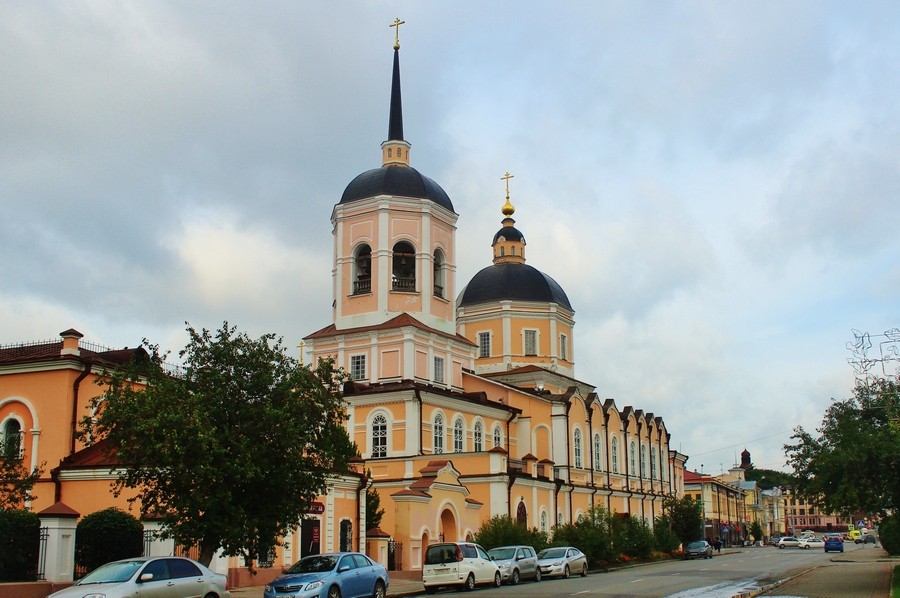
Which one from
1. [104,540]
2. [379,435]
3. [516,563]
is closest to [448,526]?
[379,435]

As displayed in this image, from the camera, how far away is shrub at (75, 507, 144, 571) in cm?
2688

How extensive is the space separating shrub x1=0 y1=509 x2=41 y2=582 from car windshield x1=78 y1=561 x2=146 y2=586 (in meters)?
6.36

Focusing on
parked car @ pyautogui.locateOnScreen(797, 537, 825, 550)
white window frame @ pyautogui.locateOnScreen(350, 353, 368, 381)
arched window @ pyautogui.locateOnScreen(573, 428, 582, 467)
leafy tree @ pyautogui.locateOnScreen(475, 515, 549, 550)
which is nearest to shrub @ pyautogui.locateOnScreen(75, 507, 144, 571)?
leafy tree @ pyautogui.locateOnScreen(475, 515, 549, 550)

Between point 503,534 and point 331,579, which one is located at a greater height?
point 503,534

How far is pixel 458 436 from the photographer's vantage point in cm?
4959

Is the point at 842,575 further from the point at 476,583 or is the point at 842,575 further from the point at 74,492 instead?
the point at 74,492

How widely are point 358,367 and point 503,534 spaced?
12.1m

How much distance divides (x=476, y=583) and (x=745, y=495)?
4697 inches

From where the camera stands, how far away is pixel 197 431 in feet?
69.9

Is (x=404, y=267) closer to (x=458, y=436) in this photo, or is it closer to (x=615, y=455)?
(x=458, y=436)

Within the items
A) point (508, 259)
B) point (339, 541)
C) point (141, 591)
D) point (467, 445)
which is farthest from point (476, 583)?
point (508, 259)

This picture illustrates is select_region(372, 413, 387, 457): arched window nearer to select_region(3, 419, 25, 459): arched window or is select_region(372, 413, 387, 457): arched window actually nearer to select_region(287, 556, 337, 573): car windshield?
select_region(3, 419, 25, 459): arched window

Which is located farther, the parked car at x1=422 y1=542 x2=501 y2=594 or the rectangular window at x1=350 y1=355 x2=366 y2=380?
the rectangular window at x1=350 y1=355 x2=366 y2=380

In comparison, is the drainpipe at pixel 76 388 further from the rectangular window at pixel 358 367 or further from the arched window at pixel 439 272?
the arched window at pixel 439 272
